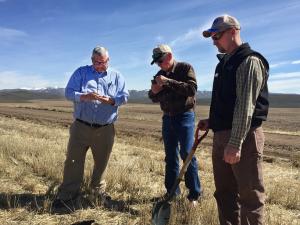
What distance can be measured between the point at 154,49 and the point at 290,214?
9.16 ft

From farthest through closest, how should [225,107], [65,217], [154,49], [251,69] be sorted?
[154,49] < [65,217] < [225,107] < [251,69]

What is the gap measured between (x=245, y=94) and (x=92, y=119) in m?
2.82

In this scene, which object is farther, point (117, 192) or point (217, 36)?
point (117, 192)

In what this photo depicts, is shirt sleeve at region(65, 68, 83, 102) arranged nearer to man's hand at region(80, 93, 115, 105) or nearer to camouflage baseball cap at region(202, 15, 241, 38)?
man's hand at region(80, 93, 115, 105)

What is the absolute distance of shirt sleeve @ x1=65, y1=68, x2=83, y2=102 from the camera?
6055 millimetres

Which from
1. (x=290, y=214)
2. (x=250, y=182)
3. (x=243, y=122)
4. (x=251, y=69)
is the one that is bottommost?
(x=290, y=214)

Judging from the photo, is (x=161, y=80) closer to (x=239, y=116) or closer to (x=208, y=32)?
(x=208, y=32)

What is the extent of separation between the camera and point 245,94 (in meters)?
3.90

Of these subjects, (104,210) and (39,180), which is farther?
(39,180)

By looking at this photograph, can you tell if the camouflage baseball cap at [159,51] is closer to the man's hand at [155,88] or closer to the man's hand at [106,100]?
the man's hand at [155,88]

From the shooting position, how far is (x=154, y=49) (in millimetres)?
5953

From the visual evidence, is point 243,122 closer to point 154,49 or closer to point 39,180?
point 154,49

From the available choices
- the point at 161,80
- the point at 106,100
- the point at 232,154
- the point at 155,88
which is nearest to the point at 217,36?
the point at 232,154

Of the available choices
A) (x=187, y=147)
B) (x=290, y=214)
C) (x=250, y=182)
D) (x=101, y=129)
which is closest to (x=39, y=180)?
(x=101, y=129)
